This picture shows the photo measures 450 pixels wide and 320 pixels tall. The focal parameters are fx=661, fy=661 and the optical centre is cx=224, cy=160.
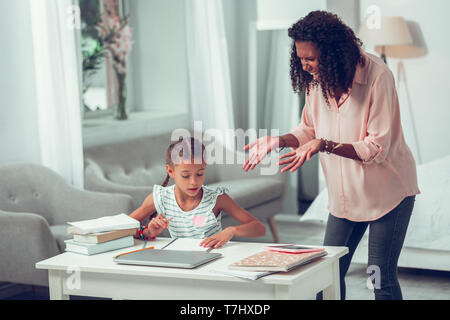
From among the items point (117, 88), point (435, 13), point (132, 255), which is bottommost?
Result: point (132, 255)

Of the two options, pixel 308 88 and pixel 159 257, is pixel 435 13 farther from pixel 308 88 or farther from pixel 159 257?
pixel 159 257

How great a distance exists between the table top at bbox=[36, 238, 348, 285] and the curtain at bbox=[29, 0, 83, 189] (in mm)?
1591

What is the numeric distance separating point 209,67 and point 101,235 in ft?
9.96

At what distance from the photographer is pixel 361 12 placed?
16.9 feet

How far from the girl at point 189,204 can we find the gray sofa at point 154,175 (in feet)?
4.29

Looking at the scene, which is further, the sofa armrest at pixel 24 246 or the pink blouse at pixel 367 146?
the sofa armrest at pixel 24 246

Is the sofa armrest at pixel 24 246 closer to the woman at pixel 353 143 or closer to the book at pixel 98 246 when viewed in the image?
the book at pixel 98 246

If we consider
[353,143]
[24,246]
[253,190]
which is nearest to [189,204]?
[353,143]

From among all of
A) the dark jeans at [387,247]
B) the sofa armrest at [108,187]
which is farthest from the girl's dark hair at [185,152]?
the sofa armrest at [108,187]

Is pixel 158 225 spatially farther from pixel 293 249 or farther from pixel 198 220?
pixel 293 249

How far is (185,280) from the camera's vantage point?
177 centimetres

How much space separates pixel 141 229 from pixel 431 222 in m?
1.68

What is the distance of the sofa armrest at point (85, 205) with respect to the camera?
316 centimetres
